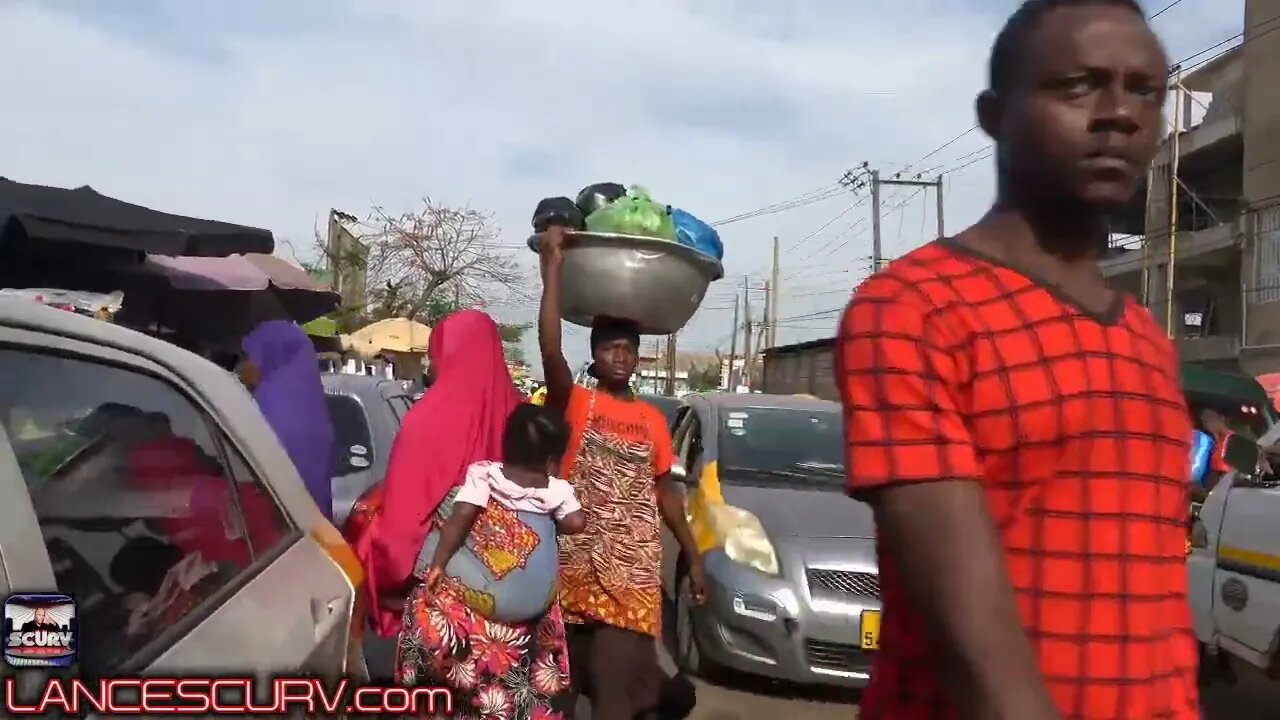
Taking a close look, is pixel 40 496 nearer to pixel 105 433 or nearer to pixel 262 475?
pixel 105 433

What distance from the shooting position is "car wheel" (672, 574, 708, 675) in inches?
236

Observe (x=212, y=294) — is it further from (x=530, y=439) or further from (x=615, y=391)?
(x=530, y=439)

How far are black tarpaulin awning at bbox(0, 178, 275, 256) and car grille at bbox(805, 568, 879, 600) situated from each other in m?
3.57

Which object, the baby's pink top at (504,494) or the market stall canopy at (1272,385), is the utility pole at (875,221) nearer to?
the market stall canopy at (1272,385)

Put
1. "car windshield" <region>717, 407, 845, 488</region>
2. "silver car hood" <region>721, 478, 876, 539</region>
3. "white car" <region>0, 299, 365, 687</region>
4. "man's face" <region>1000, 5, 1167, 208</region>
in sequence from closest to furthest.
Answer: "man's face" <region>1000, 5, 1167, 208</region>, "white car" <region>0, 299, 365, 687</region>, "silver car hood" <region>721, 478, 876, 539</region>, "car windshield" <region>717, 407, 845, 488</region>

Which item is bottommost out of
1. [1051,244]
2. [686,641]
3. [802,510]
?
[686,641]

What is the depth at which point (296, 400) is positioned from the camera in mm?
4164

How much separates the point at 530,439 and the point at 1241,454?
752 cm

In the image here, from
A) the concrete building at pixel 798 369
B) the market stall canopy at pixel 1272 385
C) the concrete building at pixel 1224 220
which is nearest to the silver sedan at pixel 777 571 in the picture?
the market stall canopy at pixel 1272 385

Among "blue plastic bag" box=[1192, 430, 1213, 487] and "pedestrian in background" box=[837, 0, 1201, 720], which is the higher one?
"pedestrian in background" box=[837, 0, 1201, 720]

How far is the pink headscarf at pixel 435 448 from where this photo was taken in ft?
11.5

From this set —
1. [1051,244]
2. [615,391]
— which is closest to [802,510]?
[615,391]

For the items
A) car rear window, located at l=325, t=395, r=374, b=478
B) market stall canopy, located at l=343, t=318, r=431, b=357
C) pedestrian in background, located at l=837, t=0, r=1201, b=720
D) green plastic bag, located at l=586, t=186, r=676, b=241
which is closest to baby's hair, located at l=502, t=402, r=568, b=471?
green plastic bag, located at l=586, t=186, r=676, b=241

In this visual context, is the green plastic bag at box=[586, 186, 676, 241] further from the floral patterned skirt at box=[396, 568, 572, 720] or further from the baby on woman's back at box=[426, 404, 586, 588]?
the floral patterned skirt at box=[396, 568, 572, 720]
